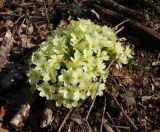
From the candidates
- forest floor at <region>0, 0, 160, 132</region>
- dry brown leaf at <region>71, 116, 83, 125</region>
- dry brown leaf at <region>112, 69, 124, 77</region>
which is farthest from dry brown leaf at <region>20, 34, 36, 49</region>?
dry brown leaf at <region>71, 116, 83, 125</region>

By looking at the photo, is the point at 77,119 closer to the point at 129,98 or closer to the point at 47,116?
the point at 47,116

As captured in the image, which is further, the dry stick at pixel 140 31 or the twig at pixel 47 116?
the dry stick at pixel 140 31

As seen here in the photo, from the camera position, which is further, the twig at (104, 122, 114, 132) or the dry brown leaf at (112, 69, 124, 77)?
the dry brown leaf at (112, 69, 124, 77)

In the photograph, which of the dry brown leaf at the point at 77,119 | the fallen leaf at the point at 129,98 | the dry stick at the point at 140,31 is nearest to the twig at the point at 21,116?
the dry brown leaf at the point at 77,119

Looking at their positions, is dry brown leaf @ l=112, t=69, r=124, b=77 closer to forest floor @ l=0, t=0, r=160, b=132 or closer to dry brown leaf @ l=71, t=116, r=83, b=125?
forest floor @ l=0, t=0, r=160, b=132

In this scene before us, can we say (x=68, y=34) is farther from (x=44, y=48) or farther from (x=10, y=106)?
(x=10, y=106)

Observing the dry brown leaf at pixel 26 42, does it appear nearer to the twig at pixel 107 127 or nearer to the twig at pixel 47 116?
the twig at pixel 47 116

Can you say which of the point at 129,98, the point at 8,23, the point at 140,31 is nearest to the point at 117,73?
the point at 129,98
